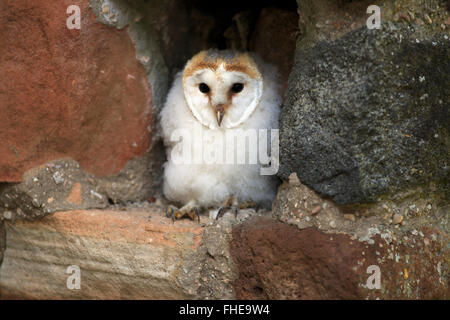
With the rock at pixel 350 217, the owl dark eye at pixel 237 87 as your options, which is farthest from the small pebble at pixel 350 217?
the owl dark eye at pixel 237 87

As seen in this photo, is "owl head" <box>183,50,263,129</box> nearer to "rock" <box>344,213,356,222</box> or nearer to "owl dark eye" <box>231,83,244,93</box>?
"owl dark eye" <box>231,83,244,93</box>

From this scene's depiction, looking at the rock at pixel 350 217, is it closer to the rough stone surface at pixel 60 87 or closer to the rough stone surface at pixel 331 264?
the rough stone surface at pixel 331 264

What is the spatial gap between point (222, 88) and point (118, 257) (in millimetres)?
942

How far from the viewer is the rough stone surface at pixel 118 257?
1.89 meters

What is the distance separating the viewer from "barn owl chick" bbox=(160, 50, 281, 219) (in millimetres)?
2217

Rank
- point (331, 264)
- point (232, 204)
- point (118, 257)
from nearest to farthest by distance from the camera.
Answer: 1. point (331, 264)
2. point (118, 257)
3. point (232, 204)

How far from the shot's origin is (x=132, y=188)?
2.44 m

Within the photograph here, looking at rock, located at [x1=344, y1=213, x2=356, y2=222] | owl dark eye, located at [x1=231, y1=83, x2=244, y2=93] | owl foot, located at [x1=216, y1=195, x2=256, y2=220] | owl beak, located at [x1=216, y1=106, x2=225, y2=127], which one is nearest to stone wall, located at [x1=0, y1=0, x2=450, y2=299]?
rock, located at [x1=344, y1=213, x2=356, y2=222]

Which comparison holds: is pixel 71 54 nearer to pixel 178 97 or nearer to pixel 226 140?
pixel 178 97

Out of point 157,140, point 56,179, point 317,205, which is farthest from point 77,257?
point 317,205

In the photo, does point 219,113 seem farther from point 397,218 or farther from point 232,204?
point 397,218

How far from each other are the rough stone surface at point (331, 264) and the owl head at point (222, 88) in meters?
0.65

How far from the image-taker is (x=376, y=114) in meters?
1.62

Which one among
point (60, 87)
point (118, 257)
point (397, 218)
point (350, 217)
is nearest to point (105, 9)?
point (60, 87)
